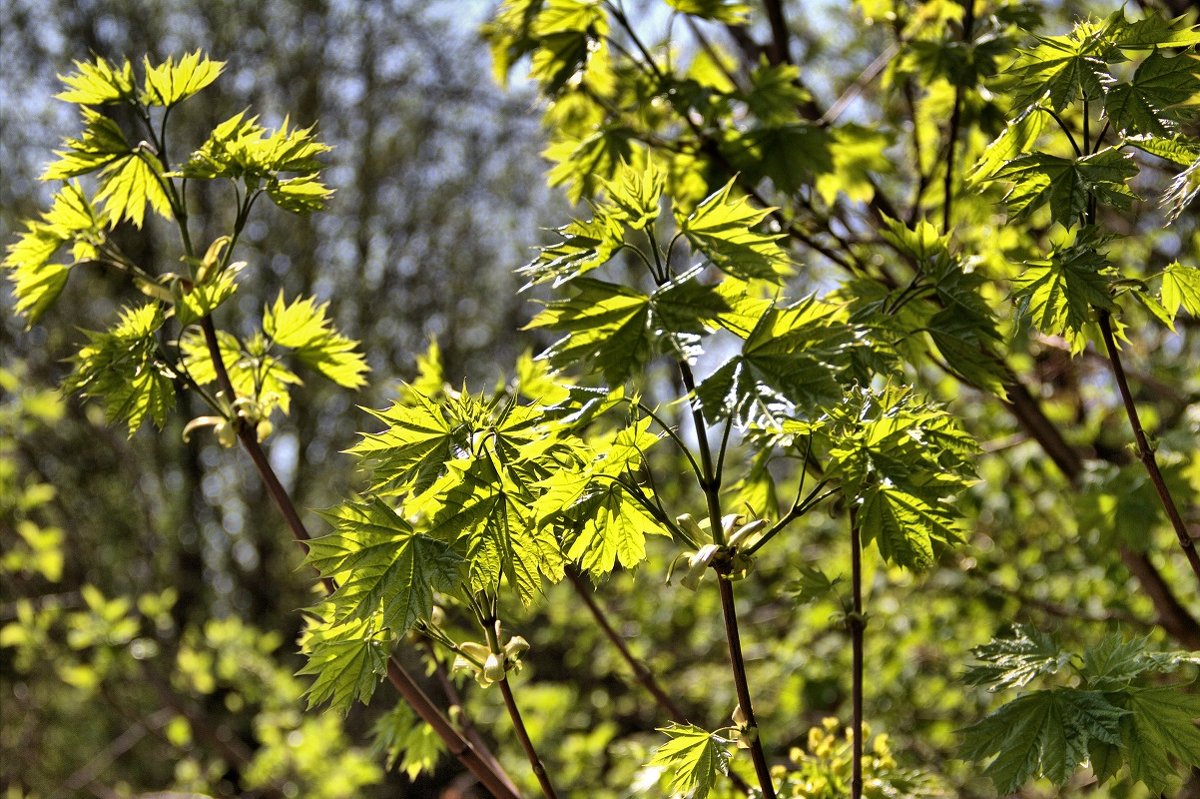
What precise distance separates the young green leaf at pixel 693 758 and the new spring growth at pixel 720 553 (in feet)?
0.56

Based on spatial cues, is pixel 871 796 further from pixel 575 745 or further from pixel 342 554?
pixel 575 745

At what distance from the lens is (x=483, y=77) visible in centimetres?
1055

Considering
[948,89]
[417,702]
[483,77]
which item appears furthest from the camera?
[483,77]

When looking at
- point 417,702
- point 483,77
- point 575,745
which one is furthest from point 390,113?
point 417,702

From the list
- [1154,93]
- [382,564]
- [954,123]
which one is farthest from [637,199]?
[954,123]

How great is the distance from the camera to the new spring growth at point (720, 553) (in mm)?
1096

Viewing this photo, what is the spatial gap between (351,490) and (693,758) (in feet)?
29.0

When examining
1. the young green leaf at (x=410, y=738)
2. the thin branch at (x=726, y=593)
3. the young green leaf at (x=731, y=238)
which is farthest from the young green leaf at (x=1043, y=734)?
the young green leaf at (x=410, y=738)

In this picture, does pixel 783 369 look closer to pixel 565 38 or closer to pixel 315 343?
pixel 315 343

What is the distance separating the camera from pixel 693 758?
3.77 feet

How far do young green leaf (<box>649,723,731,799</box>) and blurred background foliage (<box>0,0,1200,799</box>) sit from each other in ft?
1.54

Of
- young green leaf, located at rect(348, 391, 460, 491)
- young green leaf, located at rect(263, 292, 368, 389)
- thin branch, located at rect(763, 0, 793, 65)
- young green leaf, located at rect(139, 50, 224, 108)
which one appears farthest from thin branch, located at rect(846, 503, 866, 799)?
thin branch, located at rect(763, 0, 793, 65)

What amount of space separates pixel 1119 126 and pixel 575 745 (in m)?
3.33

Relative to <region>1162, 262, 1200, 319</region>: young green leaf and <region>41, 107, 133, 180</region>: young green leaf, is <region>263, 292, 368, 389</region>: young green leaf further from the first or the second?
<region>1162, 262, 1200, 319</region>: young green leaf
